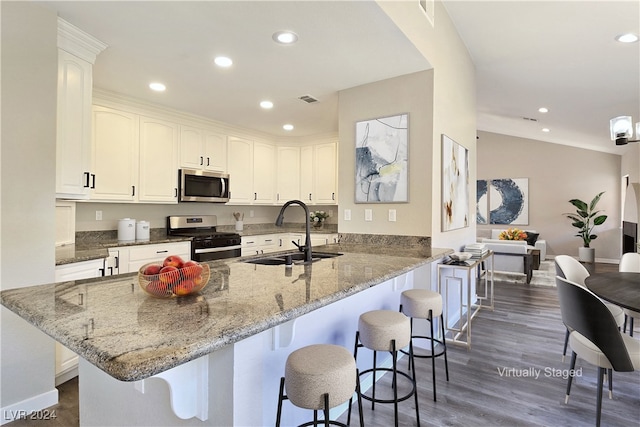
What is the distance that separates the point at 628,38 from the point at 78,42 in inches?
179

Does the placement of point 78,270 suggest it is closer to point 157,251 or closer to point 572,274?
point 157,251

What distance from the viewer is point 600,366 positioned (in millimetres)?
1846

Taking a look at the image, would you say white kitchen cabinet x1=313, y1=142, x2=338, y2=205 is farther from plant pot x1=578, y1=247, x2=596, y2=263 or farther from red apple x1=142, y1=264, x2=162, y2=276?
plant pot x1=578, y1=247, x2=596, y2=263

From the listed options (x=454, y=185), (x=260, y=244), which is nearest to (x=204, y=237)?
(x=260, y=244)

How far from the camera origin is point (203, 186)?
445 cm

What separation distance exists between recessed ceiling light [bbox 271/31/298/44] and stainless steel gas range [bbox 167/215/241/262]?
2627mm

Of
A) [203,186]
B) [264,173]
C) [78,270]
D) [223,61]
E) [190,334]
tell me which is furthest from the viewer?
[264,173]

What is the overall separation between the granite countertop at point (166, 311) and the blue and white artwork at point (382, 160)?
58.9 inches

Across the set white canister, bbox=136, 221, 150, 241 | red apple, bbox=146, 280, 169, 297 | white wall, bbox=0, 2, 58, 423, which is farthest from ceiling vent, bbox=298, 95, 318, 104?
red apple, bbox=146, 280, 169, 297

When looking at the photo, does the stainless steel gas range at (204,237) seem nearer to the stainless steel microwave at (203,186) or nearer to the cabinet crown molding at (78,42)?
the stainless steel microwave at (203,186)

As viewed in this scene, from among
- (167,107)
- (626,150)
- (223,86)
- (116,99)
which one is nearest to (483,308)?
(223,86)

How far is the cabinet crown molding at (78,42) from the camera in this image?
225cm

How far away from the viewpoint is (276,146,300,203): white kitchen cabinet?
5676mm

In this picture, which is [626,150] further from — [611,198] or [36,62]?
[36,62]
